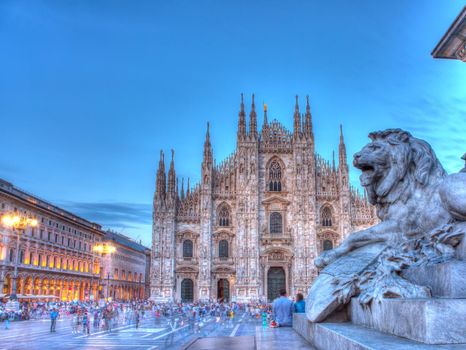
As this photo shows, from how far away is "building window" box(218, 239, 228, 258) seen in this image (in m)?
36.9

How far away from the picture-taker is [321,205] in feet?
123

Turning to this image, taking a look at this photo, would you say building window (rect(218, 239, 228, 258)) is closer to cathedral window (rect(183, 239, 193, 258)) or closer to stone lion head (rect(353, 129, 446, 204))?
cathedral window (rect(183, 239, 193, 258))

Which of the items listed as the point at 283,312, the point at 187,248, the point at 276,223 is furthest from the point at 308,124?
the point at 283,312

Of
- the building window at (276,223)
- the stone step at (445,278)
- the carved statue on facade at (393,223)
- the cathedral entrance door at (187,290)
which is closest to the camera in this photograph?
the stone step at (445,278)

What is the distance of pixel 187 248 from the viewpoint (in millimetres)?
37125

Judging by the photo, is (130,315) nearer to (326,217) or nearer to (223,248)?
(223,248)

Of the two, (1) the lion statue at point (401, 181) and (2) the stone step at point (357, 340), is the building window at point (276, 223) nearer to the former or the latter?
(1) the lion statue at point (401, 181)

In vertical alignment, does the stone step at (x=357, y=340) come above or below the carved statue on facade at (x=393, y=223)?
below

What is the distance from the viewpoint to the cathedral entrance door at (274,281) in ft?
121

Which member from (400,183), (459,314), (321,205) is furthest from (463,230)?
(321,205)

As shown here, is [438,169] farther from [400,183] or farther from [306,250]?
[306,250]

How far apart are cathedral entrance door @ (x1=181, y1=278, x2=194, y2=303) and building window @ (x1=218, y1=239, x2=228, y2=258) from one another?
9.89 feet

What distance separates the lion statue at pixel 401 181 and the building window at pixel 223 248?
33.4 metres

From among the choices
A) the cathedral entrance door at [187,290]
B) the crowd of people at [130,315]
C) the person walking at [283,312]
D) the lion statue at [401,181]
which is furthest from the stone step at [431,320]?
the cathedral entrance door at [187,290]
